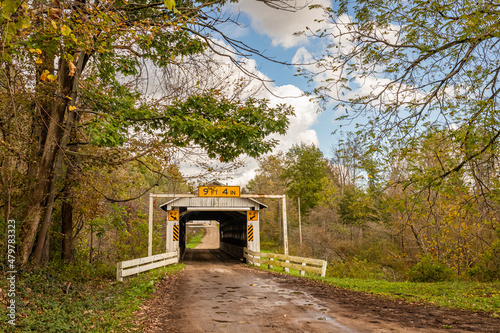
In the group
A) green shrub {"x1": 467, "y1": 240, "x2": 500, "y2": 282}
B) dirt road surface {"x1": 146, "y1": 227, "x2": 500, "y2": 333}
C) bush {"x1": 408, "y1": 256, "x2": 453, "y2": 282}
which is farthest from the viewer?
bush {"x1": 408, "y1": 256, "x2": 453, "y2": 282}

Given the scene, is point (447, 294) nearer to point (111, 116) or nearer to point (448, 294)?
point (448, 294)

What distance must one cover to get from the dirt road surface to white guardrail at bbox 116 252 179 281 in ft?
7.01

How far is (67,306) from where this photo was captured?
6121 mm

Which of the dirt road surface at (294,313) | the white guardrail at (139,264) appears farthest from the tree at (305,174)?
the dirt road surface at (294,313)

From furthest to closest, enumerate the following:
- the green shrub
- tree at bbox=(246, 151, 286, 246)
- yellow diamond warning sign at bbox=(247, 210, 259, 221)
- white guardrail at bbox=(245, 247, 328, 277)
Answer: tree at bbox=(246, 151, 286, 246) < yellow diamond warning sign at bbox=(247, 210, 259, 221) < the green shrub < white guardrail at bbox=(245, 247, 328, 277)

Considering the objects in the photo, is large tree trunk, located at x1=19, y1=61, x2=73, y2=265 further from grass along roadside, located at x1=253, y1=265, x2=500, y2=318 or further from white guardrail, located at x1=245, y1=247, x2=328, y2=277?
white guardrail, located at x1=245, y1=247, x2=328, y2=277

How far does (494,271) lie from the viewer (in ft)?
40.9

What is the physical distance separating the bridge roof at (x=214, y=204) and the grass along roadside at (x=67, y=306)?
32.4 ft

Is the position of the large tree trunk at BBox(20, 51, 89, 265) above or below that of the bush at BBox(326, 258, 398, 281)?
above

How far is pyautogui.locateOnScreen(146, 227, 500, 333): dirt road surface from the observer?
17.9 feet

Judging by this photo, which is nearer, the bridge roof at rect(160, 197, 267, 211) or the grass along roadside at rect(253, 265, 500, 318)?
the grass along roadside at rect(253, 265, 500, 318)

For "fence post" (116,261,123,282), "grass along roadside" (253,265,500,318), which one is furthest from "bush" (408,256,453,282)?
"fence post" (116,261,123,282)

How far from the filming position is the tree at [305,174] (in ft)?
133

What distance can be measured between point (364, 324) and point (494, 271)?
10.0 metres
